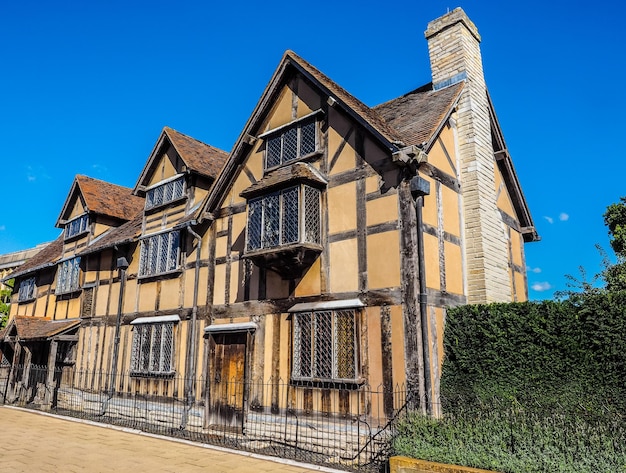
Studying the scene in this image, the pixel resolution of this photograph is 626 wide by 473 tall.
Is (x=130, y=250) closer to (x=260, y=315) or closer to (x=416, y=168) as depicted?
(x=260, y=315)

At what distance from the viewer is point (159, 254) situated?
16938mm

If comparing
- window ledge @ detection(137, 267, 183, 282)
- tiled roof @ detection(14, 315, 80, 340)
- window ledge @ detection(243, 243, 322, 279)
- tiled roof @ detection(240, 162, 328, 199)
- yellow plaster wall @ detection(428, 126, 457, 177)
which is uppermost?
yellow plaster wall @ detection(428, 126, 457, 177)

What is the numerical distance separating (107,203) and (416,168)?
645 inches

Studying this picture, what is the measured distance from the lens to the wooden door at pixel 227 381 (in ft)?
42.7

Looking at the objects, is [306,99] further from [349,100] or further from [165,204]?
[165,204]

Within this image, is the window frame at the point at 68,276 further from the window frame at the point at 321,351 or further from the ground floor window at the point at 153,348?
the window frame at the point at 321,351

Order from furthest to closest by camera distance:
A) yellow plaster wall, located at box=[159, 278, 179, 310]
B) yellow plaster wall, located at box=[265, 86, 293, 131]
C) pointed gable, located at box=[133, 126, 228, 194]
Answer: pointed gable, located at box=[133, 126, 228, 194]
yellow plaster wall, located at box=[159, 278, 179, 310]
yellow plaster wall, located at box=[265, 86, 293, 131]

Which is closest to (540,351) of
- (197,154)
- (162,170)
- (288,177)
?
(288,177)

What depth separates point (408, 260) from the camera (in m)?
10.2

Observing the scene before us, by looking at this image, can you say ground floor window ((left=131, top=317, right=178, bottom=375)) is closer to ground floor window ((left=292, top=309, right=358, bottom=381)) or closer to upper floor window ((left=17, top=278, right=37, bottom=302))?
ground floor window ((left=292, top=309, right=358, bottom=381))

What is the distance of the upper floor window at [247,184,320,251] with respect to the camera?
1167cm


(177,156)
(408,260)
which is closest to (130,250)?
(177,156)

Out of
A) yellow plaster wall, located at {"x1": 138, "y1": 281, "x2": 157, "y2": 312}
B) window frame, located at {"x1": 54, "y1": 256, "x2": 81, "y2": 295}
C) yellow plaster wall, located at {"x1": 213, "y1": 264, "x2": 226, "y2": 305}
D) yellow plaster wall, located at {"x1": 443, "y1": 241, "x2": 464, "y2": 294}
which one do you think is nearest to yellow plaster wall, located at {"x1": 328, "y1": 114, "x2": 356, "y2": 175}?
yellow plaster wall, located at {"x1": 443, "y1": 241, "x2": 464, "y2": 294}

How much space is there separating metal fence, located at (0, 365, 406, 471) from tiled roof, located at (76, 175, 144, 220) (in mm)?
6978
